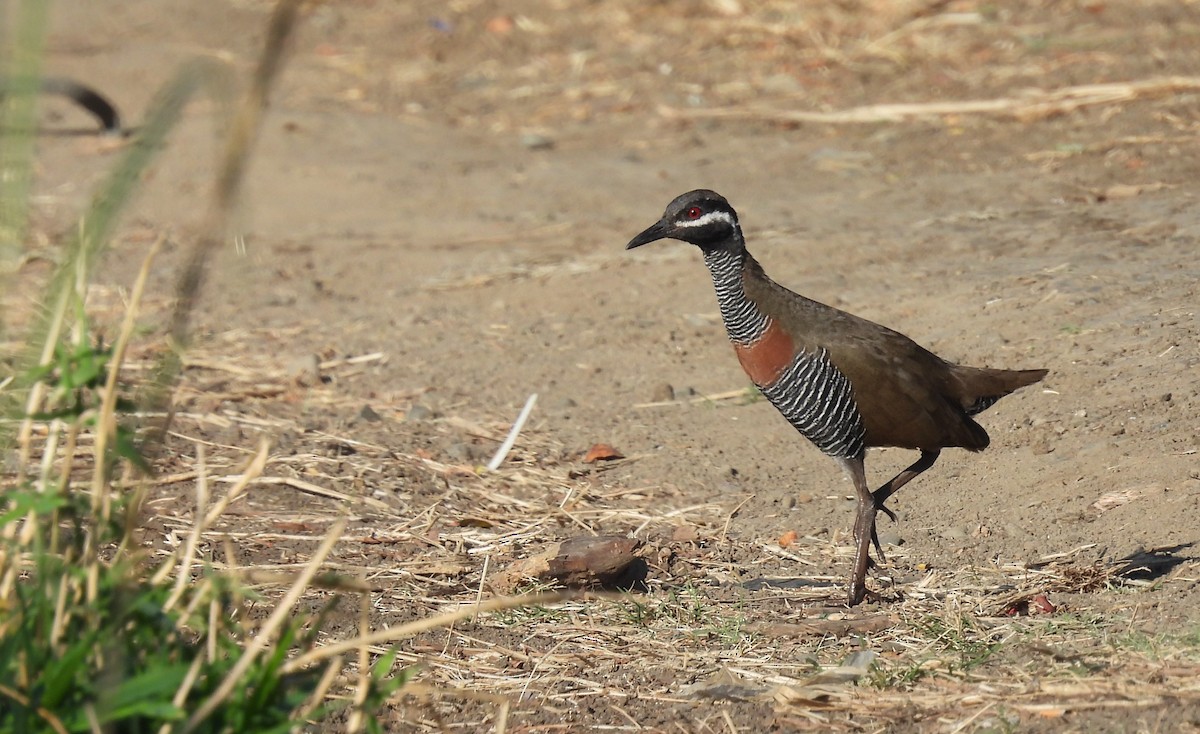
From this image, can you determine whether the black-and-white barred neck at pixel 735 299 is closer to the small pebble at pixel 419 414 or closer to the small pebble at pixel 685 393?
the small pebble at pixel 685 393

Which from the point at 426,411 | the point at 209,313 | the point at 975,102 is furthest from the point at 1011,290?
the point at 209,313

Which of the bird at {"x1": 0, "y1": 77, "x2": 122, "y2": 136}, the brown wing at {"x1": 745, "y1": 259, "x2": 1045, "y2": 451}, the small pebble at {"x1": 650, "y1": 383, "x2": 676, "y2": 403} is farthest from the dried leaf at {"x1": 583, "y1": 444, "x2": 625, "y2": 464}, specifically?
the bird at {"x1": 0, "y1": 77, "x2": 122, "y2": 136}

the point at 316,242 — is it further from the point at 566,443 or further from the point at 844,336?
the point at 844,336

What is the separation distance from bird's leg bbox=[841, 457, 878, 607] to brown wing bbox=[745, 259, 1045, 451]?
0.11 m

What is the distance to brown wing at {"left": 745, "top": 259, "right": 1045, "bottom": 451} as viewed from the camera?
4.73 meters

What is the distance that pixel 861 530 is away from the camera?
4633 mm

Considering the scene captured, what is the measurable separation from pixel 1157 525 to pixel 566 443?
2433mm

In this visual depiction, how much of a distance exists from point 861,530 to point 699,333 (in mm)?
2482

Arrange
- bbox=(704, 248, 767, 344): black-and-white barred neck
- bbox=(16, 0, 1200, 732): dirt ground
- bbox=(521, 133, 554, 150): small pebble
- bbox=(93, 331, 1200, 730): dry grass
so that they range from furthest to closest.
Result: 1. bbox=(521, 133, 554, 150): small pebble
2. bbox=(704, 248, 767, 344): black-and-white barred neck
3. bbox=(16, 0, 1200, 732): dirt ground
4. bbox=(93, 331, 1200, 730): dry grass

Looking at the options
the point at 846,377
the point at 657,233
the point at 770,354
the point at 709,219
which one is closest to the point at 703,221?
the point at 709,219

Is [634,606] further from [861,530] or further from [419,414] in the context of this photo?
→ [419,414]

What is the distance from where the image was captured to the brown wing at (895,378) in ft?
15.5

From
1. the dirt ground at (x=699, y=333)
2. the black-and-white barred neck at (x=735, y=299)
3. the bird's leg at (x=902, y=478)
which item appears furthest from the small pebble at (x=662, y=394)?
the bird's leg at (x=902, y=478)

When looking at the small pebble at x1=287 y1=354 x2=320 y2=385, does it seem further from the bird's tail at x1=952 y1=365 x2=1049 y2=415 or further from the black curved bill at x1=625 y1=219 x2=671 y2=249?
the bird's tail at x1=952 y1=365 x2=1049 y2=415
